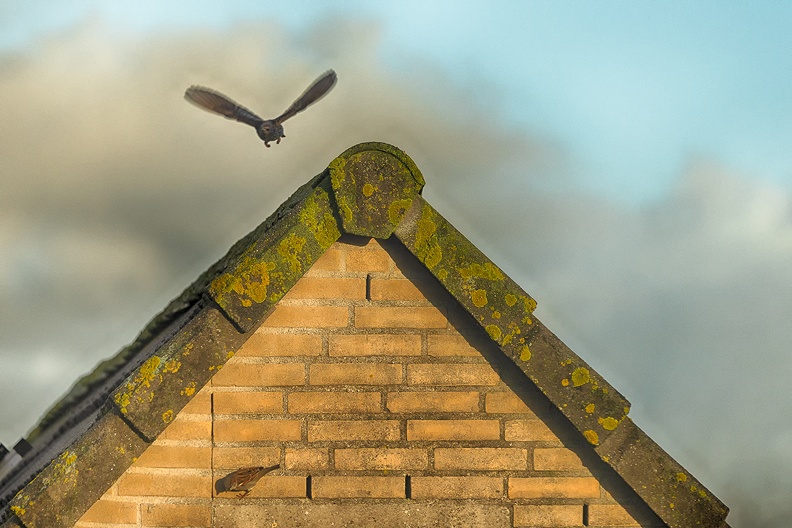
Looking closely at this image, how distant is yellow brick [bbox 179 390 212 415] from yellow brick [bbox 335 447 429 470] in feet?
2.73

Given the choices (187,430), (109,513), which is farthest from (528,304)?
(109,513)

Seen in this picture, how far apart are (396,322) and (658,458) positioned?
1.77 meters

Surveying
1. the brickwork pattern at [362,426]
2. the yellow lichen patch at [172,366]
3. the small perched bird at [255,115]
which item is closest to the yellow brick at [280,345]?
the brickwork pattern at [362,426]

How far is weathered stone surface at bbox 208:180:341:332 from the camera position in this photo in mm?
5449

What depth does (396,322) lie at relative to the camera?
568 centimetres

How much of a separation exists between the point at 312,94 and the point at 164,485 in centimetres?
263

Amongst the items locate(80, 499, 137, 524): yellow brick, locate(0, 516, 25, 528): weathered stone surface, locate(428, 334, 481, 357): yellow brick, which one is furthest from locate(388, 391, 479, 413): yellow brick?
locate(0, 516, 25, 528): weathered stone surface

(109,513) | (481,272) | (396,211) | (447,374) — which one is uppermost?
(396,211)

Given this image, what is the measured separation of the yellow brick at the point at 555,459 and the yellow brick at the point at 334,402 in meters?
1.03

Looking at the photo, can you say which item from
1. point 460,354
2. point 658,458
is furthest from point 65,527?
point 658,458

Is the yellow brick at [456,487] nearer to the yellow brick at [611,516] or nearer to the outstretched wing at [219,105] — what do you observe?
the yellow brick at [611,516]

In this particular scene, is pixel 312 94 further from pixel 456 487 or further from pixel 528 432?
pixel 456 487

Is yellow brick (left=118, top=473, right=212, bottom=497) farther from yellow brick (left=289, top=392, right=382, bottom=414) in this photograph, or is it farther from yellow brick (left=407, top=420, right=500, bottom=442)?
yellow brick (left=407, top=420, right=500, bottom=442)

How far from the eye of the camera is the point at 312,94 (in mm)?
6113
